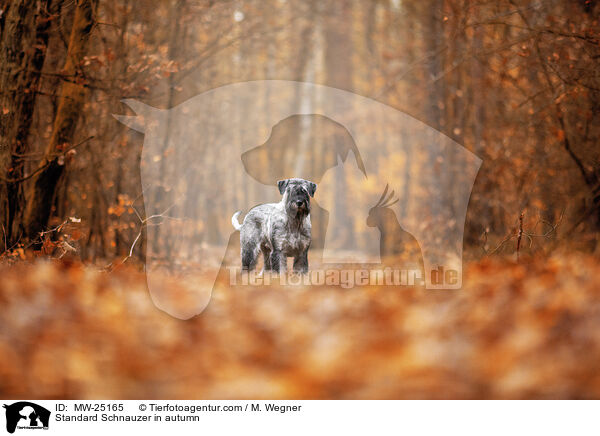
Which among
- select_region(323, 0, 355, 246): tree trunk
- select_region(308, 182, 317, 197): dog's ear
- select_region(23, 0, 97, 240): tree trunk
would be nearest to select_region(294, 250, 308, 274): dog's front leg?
select_region(308, 182, 317, 197): dog's ear

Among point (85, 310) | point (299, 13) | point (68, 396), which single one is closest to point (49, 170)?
point (85, 310)

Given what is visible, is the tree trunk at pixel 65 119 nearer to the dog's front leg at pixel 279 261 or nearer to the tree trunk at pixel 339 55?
Answer: the dog's front leg at pixel 279 261

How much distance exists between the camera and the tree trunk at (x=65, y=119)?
6.47 m

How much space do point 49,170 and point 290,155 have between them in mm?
18546

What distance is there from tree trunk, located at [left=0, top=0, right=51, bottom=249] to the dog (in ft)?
9.48

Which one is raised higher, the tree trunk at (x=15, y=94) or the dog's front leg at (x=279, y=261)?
the tree trunk at (x=15, y=94)

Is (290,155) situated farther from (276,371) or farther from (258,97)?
(276,371)

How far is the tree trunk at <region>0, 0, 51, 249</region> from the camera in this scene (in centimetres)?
625

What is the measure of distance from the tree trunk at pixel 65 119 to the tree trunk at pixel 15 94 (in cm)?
23

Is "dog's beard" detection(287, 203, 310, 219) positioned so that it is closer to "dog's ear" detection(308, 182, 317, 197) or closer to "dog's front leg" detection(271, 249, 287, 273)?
"dog's ear" detection(308, 182, 317, 197)

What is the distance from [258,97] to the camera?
2333 centimetres
